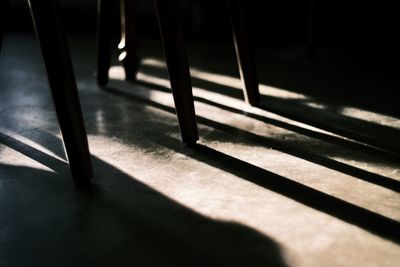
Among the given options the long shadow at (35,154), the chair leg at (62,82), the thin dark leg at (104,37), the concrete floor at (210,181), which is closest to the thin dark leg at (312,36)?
the concrete floor at (210,181)

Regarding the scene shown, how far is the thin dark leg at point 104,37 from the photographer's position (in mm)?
1754

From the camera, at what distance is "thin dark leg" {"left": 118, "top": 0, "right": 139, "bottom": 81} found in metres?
1.85

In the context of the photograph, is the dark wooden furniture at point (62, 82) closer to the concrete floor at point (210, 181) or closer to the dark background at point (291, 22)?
the concrete floor at point (210, 181)

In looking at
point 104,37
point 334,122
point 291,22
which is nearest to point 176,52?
point 334,122

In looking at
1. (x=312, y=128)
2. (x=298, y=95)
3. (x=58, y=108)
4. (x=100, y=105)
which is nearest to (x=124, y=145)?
(x=58, y=108)

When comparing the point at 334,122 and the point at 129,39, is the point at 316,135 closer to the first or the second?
the point at 334,122

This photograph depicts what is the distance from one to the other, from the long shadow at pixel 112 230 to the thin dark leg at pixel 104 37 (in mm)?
854

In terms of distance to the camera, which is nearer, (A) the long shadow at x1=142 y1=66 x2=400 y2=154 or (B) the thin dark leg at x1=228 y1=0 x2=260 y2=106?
(A) the long shadow at x1=142 y1=66 x2=400 y2=154

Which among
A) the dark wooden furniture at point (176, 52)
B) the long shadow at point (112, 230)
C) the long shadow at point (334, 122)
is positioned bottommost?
the long shadow at point (334, 122)

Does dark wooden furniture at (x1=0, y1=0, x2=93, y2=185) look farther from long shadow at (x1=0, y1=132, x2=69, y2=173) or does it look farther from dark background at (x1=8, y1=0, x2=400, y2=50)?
dark background at (x1=8, y1=0, x2=400, y2=50)

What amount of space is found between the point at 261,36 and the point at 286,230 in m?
2.21

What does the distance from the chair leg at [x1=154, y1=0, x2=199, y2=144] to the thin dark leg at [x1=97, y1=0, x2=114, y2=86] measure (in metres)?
0.63

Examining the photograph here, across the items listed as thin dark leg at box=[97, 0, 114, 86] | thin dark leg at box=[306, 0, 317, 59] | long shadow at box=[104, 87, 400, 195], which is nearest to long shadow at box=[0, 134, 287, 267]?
long shadow at box=[104, 87, 400, 195]

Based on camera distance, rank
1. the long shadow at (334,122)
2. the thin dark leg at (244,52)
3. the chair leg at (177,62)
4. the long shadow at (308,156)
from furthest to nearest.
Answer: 1. the thin dark leg at (244,52)
2. the long shadow at (334,122)
3. the chair leg at (177,62)
4. the long shadow at (308,156)
